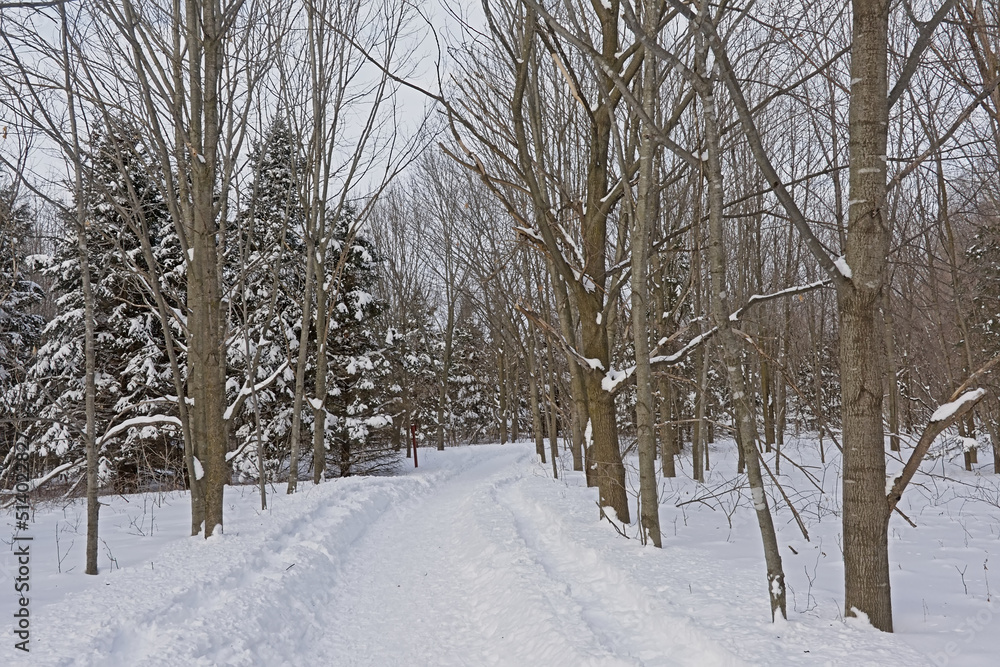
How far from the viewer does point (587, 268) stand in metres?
7.68

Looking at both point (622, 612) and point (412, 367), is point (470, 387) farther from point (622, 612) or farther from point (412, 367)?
point (622, 612)

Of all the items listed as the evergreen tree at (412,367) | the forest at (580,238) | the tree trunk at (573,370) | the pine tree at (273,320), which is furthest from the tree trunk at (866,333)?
the evergreen tree at (412,367)

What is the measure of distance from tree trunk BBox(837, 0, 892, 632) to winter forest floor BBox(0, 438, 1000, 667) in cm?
34

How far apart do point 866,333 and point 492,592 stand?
3.65 m

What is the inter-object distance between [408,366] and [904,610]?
22108 millimetres

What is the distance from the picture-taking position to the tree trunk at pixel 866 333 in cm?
353

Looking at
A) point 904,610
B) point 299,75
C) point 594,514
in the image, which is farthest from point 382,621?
point 299,75

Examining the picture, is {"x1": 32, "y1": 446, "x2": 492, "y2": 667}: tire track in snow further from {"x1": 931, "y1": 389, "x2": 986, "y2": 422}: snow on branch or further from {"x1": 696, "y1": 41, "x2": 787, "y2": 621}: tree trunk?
{"x1": 931, "y1": 389, "x2": 986, "y2": 422}: snow on branch

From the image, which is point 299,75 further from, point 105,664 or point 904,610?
point 904,610

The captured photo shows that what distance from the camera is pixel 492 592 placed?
17.6ft

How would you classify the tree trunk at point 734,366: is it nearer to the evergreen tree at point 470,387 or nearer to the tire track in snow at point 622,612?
the tire track in snow at point 622,612

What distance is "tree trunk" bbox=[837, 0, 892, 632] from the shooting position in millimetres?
3533

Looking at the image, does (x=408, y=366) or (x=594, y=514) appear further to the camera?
(x=408, y=366)

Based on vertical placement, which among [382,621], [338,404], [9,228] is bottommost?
[382,621]
